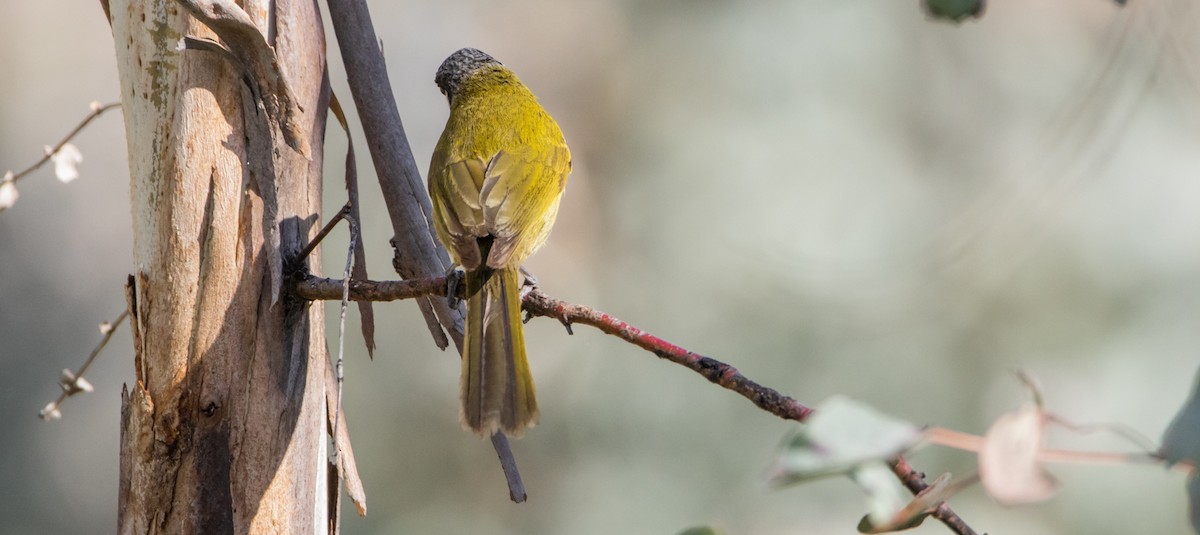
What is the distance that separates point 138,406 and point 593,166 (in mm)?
4089

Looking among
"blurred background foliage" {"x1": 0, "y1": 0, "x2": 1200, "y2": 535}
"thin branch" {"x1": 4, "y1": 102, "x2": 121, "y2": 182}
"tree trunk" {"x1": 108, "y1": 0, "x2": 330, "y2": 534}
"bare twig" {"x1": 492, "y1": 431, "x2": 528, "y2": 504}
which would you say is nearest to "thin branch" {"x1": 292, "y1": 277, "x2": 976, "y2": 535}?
"tree trunk" {"x1": 108, "y1": 0, "x2": 330, "y2": 534}

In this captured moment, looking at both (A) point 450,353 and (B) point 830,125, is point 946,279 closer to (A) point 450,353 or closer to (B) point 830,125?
(B) point 830,125

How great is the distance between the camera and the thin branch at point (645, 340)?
3.57 ft

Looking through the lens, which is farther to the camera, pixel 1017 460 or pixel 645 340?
pixel 645 340

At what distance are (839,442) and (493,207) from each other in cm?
148

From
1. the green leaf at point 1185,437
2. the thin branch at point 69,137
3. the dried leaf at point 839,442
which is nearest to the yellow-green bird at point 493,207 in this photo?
the thin branch at point 69,137

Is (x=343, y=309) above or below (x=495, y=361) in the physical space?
below

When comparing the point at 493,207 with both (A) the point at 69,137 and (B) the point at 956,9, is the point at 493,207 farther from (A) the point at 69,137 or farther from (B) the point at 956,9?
(B) the point at 956,9

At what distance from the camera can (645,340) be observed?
1.29 metres

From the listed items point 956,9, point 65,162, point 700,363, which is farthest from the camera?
point 65,162

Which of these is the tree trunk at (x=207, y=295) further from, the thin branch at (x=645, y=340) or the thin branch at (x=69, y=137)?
the thin branch at (x=69, y=137)

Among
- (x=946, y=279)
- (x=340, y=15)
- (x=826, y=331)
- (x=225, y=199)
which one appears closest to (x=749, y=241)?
(x=826, y=331)

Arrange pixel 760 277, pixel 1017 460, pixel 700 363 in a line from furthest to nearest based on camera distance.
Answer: pixel 760 277, pixel 700 363, pixel 1017 460

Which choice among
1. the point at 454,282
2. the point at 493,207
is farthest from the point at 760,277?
the point at 454,282
